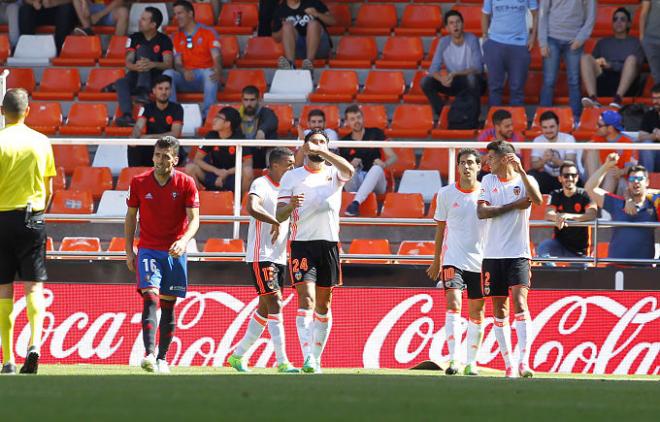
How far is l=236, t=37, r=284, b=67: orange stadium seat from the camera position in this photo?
19.9 meters

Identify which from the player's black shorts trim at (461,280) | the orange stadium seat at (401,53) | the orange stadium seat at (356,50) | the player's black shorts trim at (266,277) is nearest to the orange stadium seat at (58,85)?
the orange stadium seat at (356,50)

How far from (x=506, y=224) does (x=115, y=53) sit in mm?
10579

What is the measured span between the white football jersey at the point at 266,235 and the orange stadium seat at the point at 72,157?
5.75 m

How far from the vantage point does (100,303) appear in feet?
47.5

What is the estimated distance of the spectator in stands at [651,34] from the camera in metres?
17.9

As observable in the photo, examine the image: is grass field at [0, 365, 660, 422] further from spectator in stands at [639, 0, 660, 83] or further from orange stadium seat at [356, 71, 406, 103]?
orange stadium seat at [356, 71, 406, 103]

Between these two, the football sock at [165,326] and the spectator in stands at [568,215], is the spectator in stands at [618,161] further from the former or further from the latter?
the football sock at [165,326]

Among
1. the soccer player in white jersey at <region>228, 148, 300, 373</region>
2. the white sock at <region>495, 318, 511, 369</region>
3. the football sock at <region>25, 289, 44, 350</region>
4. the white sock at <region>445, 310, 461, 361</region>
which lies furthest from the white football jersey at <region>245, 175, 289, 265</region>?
the football sock at <region>25, 289, 44, 350</region>

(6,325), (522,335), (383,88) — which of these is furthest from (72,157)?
(522,335)

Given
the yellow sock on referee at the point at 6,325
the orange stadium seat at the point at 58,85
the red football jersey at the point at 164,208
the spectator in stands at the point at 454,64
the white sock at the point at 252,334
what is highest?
the spectator in stands at the point at 454,64

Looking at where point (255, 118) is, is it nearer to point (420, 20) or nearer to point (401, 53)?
point (401, 53)

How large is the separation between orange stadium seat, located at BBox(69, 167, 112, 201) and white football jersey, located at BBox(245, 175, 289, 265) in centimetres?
477

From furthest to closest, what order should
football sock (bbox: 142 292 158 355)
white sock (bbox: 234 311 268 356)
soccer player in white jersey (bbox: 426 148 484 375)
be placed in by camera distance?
white sock (bbox: 234 311 268 356) < soccer player in white jersey (bbox: 426 148 484 375) < football sock (bbox: 142 292 158 355)

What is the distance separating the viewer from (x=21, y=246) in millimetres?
9984
